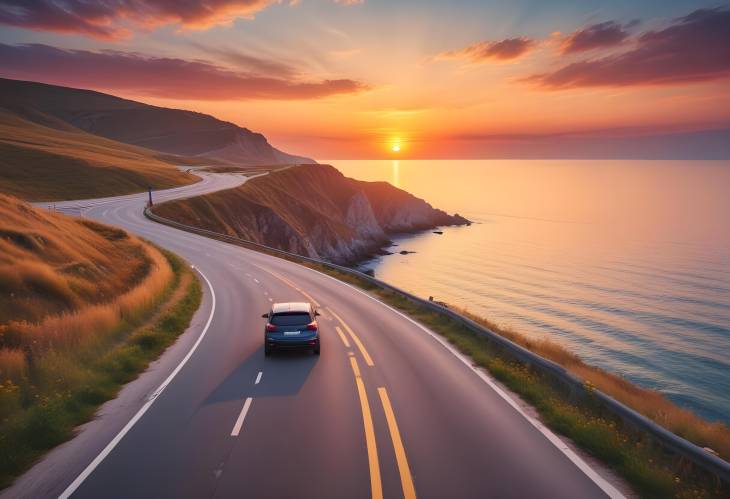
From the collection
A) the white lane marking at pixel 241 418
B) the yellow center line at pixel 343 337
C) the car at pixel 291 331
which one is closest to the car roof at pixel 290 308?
the car at pixel 291 331

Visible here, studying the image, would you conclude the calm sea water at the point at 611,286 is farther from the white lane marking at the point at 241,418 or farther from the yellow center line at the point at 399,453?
the white lane marking at the point at 241,418

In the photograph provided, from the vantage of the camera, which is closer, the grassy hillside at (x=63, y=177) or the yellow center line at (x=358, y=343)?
the yellow center line at (x=358, y=343)

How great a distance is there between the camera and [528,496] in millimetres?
6867

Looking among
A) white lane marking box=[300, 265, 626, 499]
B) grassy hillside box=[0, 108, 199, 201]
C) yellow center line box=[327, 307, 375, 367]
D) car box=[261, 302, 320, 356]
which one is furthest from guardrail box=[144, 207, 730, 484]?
grassy hillside box=[0, 108, 199, 201]

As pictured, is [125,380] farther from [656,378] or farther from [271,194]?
[271,194]

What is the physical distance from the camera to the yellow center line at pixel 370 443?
23.2 ft

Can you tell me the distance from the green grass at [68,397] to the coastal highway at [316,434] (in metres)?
0.37

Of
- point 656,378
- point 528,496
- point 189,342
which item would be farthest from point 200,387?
point 656,378

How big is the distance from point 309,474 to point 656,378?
35.2 metres

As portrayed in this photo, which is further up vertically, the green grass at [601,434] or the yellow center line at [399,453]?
the green grass at [601,434]

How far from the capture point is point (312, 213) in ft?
279

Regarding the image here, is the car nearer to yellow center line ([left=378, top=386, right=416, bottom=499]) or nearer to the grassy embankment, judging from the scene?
yellow center line ([left=378, top=386, right=416, bottom=499])

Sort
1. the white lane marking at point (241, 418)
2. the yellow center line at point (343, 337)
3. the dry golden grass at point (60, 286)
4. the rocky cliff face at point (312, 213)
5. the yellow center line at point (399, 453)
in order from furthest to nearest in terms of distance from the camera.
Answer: the rocky cliff face at point (312, 213)
the yellow center line at point (343, 337)
the dry golden grass at point (60, 286)
the white lane marking at point (241, 418)
the yellow center line at point (399, 453)

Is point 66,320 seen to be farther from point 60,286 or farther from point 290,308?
point 290,308
